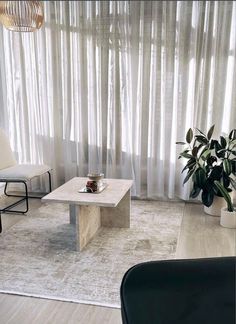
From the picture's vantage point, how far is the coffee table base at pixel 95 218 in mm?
2475

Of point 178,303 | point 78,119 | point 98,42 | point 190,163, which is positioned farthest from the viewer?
point 78,119

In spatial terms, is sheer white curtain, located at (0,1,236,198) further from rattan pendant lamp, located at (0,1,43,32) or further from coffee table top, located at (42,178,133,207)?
rattan pendant lamp, located at (0,1,43,32)

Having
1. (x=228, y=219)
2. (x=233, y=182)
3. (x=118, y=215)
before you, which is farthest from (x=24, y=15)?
(x=228, y=219)

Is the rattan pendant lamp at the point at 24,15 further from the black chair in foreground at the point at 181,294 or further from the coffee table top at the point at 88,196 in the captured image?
the black chair in foreground at the point at 181,294

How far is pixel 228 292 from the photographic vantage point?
2.56 ft

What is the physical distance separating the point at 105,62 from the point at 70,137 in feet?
3.05

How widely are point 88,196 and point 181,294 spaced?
68.9 inches

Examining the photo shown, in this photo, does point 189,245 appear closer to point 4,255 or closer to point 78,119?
point 4,255

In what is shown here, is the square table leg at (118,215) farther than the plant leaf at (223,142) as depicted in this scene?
No

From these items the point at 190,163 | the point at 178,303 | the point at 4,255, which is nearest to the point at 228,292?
the point at 178,303

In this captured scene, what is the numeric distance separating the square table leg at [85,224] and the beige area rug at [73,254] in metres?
0.06

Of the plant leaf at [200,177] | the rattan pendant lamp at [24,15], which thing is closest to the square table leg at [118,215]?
the plant leaf at [200,177]

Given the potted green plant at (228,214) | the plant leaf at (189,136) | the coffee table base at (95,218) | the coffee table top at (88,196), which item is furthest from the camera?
the plant leaf at (189,136)

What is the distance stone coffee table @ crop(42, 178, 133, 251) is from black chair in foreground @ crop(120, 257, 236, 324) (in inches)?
60.1
